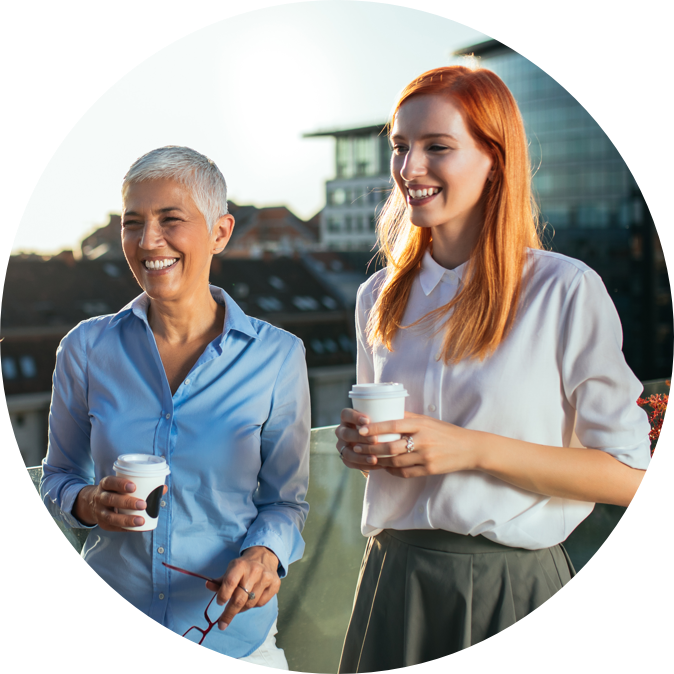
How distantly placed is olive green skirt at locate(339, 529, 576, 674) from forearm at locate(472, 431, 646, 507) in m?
0.16

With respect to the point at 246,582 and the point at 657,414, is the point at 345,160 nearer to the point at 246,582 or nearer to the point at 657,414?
the point at 657,414

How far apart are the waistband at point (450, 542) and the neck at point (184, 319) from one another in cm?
60

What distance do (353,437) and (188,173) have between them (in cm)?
62

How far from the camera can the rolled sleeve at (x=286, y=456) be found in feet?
4.65

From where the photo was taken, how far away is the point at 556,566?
52.3 inches

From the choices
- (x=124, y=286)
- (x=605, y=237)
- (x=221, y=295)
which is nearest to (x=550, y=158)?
(x=605, y=237)

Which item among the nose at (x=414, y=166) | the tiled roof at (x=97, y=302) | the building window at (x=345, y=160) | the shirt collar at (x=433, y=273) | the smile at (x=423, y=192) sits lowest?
the tiled roof at (x=97, y=302)

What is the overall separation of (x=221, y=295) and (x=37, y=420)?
24.8 m

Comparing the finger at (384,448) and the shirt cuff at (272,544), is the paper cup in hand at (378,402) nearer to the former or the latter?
the finger at (384,448)

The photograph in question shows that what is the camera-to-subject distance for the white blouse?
122 cm

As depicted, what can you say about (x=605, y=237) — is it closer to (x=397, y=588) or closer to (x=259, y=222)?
(x=259, y=222)

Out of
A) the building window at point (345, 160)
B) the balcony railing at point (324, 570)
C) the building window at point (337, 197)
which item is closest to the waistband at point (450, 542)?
the balcony railing at point (324, 570)

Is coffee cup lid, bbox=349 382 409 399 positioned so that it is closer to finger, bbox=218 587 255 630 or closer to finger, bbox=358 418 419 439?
finger, bbox=358 418 419 439

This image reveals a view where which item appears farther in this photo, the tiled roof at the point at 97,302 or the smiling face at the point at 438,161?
the tiled roof at the point at 97,302
